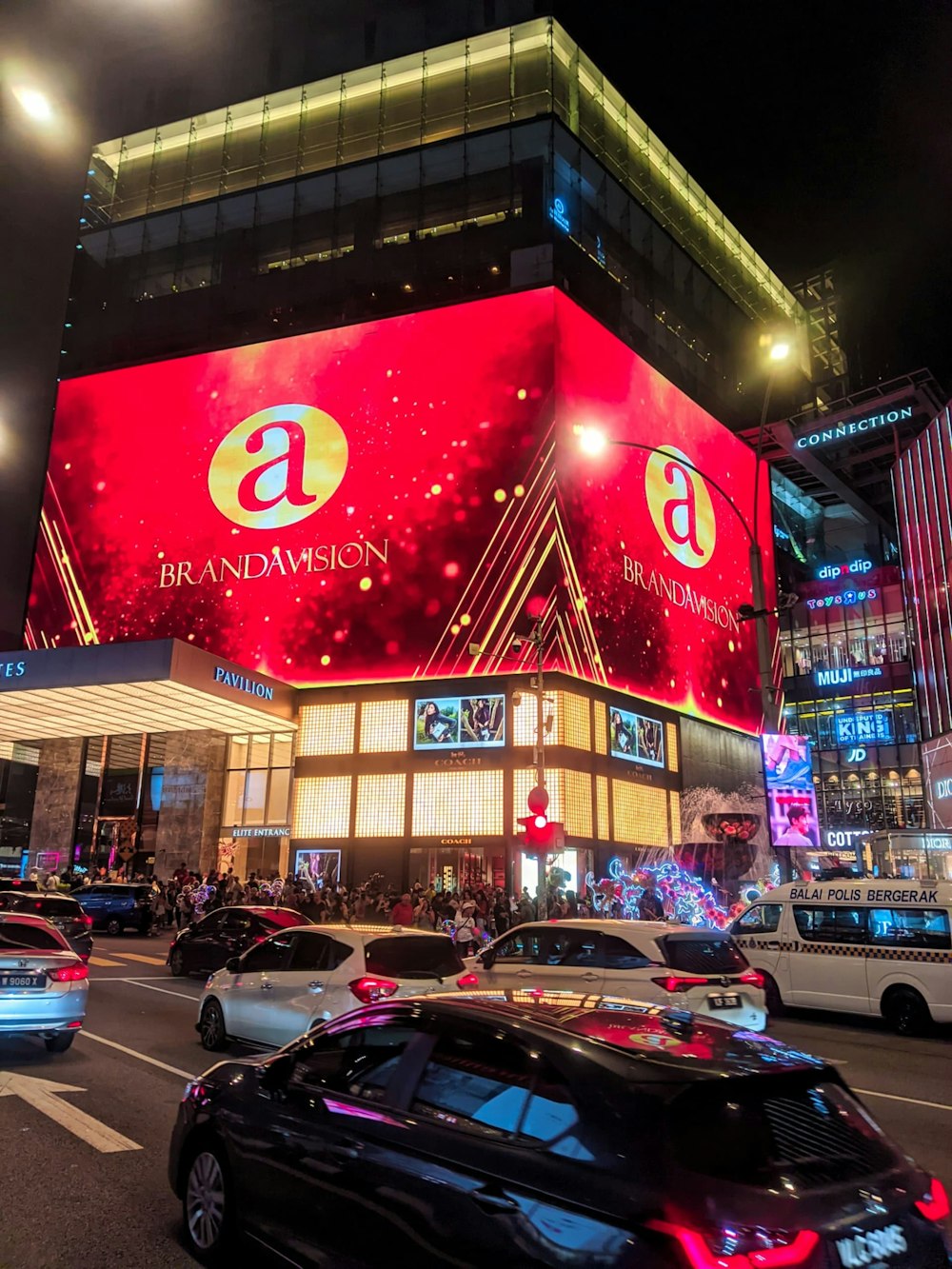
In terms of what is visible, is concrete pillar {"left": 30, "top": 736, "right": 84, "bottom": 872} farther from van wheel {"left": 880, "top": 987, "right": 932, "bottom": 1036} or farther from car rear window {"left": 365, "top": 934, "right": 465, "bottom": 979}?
van wheel {"left": 880, "top": 987, "right": 932, "bottom": 1036}

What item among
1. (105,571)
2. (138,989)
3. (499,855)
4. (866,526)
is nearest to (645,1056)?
(138,989)

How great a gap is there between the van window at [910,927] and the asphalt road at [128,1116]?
1342 mm

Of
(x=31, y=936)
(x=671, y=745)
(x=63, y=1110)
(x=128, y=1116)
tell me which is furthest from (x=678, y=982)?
(x=671, y=745)

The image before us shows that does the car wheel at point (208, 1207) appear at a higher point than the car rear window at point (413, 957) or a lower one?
lower

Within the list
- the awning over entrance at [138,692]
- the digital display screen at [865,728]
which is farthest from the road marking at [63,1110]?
the digital display screen at [865,728]

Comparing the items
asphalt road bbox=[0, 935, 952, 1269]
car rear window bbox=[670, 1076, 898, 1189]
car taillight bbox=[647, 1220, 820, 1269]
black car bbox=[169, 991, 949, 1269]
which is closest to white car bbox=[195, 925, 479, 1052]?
asphalt road bbox=[0, 935, 952, 1269]

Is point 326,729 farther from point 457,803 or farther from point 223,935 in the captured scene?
point 223,935

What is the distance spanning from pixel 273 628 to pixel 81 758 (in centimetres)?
1150

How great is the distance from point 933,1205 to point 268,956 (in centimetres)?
842

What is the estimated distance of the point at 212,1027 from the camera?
10.6 meters

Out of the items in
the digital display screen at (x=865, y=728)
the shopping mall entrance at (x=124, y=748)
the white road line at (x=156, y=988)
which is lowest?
the white road line at (x=156, y=988)

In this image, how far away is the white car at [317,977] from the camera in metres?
9.12

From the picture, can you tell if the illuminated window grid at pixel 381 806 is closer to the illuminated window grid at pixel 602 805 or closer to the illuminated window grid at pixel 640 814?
the illuminated window grid at pixel 602 805

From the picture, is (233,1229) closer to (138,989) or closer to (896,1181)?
(896,1181)
